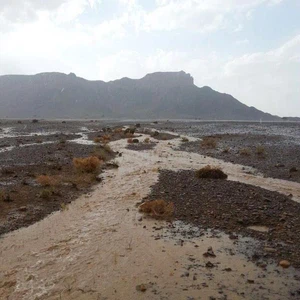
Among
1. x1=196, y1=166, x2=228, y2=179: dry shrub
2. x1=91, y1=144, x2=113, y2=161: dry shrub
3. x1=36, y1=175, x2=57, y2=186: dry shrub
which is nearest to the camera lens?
x1=36, y1=175, x2=57, y2=186: dry shrub

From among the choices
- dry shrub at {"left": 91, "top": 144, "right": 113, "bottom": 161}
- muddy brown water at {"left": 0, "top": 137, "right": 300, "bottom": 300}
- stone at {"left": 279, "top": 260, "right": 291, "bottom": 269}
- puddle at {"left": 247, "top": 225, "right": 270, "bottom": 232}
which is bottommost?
dry shrub at {"left": 91, "top": 144, "right": 113, "bottom": 161}

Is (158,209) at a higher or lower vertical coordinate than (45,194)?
higher

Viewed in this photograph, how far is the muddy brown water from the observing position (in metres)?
7.48

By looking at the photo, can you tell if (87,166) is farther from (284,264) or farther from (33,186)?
(284,264)

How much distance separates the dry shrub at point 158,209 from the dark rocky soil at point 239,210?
11.5 inches

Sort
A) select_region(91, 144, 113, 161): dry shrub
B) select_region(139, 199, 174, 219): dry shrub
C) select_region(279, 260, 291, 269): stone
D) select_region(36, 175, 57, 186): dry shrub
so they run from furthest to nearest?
select_region(91, 144, 113, 161): dry shrub < select_region(36, 175, 57, 186): dry shrub < select_region(139, 199, 174, 219): dry shrub < select_region(279, 260, 291, 269): stone

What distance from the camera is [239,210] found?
41.5 ft

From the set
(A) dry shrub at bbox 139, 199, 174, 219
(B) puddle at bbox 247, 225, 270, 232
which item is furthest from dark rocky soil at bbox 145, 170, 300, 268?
(A) dry shrub at bbox 139, 199, 174, 219

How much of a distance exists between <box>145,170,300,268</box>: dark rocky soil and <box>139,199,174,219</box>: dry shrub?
292 mm

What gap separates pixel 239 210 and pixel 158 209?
9.27 ft

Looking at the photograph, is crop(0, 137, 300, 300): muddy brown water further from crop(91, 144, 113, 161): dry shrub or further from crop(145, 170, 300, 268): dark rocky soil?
crop(91, 144, 113, 161): dry shrub

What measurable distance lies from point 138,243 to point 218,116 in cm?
18268

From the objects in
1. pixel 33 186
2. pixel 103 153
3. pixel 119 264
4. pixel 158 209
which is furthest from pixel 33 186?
pixel 103 153

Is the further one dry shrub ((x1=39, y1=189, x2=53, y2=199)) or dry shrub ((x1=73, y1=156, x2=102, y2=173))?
dry shrub ((x1=73, y1=156, x2=102, y2=173))
